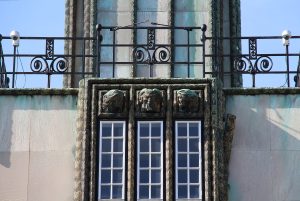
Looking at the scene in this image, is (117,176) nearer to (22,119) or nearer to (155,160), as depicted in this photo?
(155,160)

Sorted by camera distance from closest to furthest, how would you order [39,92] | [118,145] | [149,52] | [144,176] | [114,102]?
[144,176], [118,145], [114,102], [39,92], [149,52]

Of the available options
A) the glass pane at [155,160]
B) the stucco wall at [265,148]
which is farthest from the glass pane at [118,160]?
the stucco wall at [265,148]

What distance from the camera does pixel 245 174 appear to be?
3359 centimetres

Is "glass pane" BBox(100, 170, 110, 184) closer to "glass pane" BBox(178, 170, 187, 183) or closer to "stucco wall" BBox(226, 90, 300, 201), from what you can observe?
"glass pane" BBox(178, 170, 187, 183)

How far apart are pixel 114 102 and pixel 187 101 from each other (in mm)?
1569

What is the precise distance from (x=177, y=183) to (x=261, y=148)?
2189 millimetres

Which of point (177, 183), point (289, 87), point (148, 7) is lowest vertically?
point (177, 183)

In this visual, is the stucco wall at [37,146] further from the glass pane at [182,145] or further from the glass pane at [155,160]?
the glass pane at [182,145]

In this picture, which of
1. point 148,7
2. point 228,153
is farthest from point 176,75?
point 228,153

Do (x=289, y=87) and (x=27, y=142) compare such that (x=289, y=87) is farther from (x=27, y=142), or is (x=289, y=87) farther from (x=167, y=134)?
(x=27, y=142)

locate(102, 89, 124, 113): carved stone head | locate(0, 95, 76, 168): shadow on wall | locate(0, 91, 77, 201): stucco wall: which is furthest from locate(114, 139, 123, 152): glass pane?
locate(0, 95, 76, 168): shadow on wall

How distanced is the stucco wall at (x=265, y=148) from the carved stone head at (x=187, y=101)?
1.09 metres

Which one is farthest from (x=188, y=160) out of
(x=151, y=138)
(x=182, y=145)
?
(x=151, y=138)

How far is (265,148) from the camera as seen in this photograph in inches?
1330
